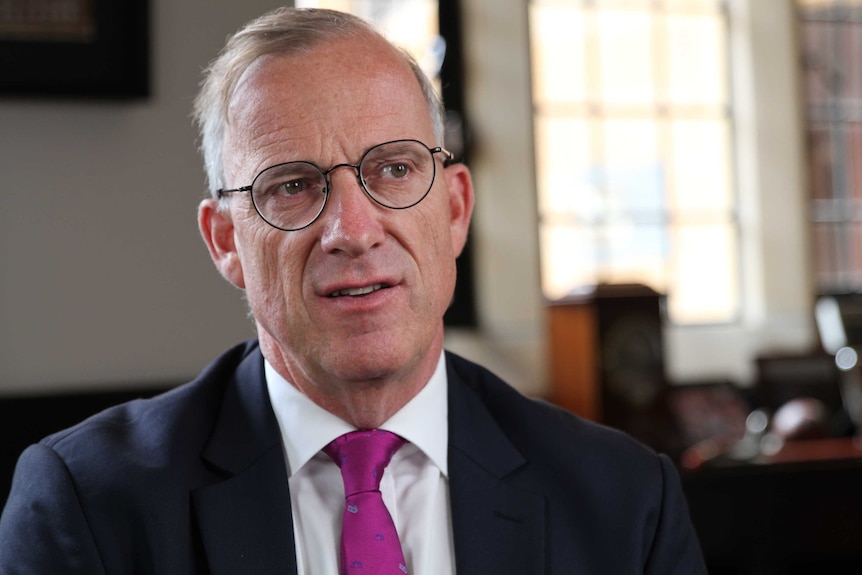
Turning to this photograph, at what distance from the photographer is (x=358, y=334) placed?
1.29 meters

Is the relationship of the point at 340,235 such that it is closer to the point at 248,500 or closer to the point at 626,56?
the point at 248,500

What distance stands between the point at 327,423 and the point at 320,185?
0.32 m

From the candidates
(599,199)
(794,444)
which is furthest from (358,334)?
(599,199)

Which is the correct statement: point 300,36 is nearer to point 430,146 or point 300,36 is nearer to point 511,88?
point 430,146

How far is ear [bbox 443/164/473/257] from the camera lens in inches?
60.6

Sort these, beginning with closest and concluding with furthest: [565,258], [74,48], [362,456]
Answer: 1. [362,456]
2. [74,48]
3. [565,258]

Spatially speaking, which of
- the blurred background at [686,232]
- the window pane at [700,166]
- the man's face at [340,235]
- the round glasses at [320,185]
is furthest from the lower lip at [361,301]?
the window pane at [700,166]

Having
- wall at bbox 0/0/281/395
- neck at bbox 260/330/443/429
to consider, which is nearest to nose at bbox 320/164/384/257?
neck at bbox 260/330/443/429

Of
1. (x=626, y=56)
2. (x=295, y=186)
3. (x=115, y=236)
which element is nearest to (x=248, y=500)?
(x=295, y=186)

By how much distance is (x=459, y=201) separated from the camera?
157 cm

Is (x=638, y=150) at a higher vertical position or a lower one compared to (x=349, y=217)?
higher

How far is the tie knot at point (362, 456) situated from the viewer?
1.37 meters

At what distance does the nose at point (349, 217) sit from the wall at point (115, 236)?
2.20ft

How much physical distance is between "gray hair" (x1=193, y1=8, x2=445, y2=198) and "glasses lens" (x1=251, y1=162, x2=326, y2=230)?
0.38 feet
